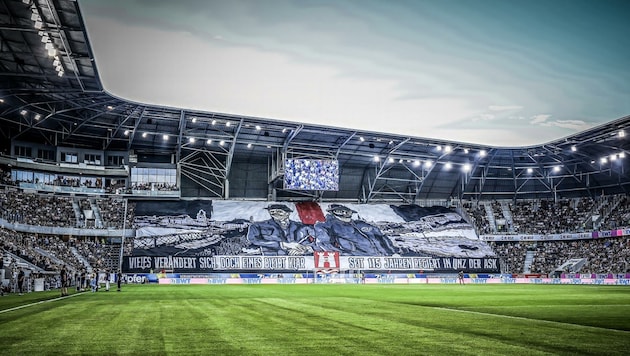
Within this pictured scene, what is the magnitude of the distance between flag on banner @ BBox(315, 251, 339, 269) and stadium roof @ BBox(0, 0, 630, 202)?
13.2 metres

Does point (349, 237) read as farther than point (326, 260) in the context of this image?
Yes

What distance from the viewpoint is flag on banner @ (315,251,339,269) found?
6601 centimetres

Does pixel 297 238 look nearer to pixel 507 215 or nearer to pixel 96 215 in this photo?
pixel 96 215

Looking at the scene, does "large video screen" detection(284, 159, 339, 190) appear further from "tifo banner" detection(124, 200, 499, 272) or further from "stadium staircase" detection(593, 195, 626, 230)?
"stadium staircase" detection(593, 195, 626, 230)

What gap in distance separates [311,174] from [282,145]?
5.18m

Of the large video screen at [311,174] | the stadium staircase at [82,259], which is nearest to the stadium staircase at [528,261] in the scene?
the large video screen at [311,174]

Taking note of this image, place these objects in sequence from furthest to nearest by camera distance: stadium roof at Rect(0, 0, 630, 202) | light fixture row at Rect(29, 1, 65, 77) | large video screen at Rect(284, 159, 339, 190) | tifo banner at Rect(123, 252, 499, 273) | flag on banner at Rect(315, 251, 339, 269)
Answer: large video screen at Rect(284, 159, 339, 190) < flag on banner at Rect(315, 251, 339, 269) < tifo banner at Rect(123, 252, 499, 273) < stadium roof at Rect(0, 0, 630, 202) < light fixture row at Rect(29, 1, 65, 77)

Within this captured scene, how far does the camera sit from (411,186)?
271 feet

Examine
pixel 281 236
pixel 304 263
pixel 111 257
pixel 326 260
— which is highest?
pixel 281 236

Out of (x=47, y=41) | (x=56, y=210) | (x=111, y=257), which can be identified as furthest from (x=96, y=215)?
(x=47, y=41)

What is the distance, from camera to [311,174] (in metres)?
70.7

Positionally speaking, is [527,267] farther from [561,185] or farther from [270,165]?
[270,165]

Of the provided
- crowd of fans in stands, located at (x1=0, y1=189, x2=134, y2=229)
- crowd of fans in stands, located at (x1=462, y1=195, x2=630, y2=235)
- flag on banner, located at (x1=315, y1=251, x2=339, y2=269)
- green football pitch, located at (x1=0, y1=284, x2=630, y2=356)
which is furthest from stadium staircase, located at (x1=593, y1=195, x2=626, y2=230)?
green football pitch, located at (x1=0, y1=284, x2=630, y2=356)

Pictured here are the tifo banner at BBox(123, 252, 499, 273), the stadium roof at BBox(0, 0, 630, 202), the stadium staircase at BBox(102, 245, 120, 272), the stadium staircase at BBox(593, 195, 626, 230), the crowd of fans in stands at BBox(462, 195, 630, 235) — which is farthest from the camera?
the stadium staircase at BBox(593, 195, 626, 230)
